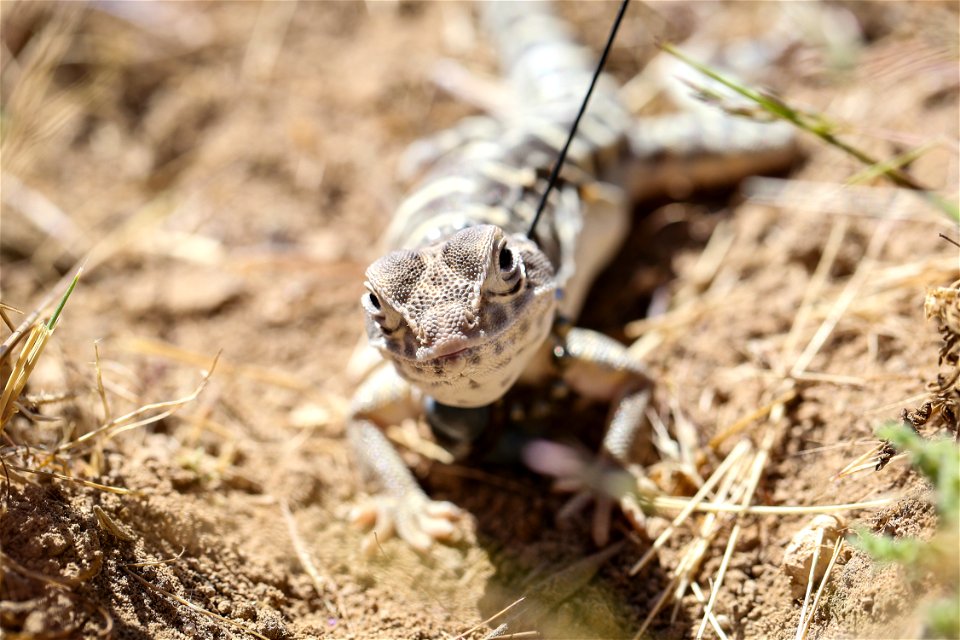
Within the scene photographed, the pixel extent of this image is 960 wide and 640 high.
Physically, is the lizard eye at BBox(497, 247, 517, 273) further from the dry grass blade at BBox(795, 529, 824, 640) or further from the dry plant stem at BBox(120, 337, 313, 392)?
the dry plant stem at BBox(120, 337, 313, 392)

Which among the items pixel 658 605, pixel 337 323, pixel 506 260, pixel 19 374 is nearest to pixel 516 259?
pixel 506 260

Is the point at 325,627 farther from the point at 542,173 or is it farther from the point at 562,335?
the point at 542,173

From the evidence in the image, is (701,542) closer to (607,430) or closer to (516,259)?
(607,430)

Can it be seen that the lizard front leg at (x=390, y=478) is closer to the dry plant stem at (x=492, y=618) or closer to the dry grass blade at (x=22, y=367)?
the dry plant stem at (x=492, y=618)

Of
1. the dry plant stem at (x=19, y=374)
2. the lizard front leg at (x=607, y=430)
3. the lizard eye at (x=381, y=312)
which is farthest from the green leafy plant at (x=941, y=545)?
the dry plant stem at (x=19, y=374)

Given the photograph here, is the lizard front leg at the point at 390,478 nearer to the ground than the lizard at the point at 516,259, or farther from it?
nearer to the ground

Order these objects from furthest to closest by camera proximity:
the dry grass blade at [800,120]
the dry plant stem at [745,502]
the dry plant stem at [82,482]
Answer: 1. the dry grass blade at [800,120]
2. the dry plant stem at [745,502]
3. the dry plant stem at [82,482]
